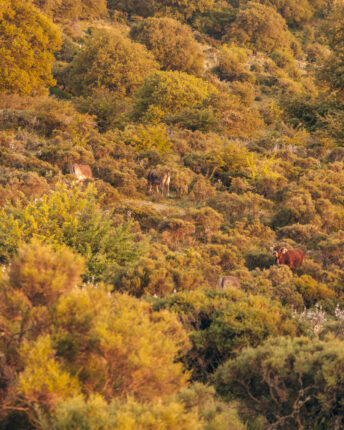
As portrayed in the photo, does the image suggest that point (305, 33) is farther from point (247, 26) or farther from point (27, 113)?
point (27, 113)

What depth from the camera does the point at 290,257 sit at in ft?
30.7

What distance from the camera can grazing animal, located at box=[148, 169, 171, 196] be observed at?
620 inches

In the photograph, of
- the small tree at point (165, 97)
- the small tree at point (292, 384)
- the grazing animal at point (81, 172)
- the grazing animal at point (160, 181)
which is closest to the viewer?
the small tree at point (292, 384)

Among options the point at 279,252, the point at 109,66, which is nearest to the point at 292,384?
the point at 279,252

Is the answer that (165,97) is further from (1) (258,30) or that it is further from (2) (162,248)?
(1) (258,30)

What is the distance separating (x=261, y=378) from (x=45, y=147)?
48.6ft

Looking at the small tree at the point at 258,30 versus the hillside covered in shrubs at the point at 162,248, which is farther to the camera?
the small tree at the point at 258,30

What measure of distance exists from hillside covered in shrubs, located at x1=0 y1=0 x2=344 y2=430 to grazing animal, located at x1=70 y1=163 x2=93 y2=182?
35cm

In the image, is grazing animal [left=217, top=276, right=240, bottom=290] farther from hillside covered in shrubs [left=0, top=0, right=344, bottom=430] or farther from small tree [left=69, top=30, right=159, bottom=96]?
small tree [left=69, top=30, right=159, bottom=96]

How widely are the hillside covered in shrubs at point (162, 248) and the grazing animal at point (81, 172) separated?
13.6 inches

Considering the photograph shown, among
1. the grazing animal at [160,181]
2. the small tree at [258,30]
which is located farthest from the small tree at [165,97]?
the small tree at [258,30]

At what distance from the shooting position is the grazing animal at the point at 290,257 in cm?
931

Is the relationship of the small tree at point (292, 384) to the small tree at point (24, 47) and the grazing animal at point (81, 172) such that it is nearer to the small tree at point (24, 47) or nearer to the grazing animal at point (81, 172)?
the grazing animal at point (81, 172)

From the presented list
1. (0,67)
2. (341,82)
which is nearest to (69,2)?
(0,67)
